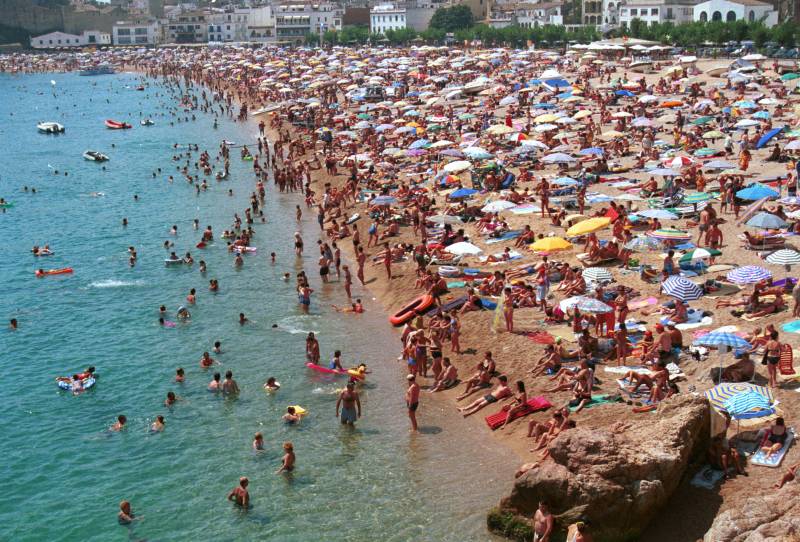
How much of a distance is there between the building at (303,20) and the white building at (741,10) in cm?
7483

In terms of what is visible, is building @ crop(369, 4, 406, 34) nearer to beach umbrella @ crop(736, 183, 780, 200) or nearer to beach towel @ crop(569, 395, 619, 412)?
beach umbrella @ crop(736, 183, 780, 200)

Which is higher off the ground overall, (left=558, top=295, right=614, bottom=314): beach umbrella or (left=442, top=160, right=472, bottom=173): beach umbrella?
(left=442, top=160, right=472, bottom=173): beach umbrella

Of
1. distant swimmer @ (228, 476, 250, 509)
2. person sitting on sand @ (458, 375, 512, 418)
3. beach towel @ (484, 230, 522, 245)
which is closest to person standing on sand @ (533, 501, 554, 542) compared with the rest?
distant swimmer @ (228, 476, 250, 509)

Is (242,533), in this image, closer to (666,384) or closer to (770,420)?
(666,384)

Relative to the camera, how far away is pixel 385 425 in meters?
16.6

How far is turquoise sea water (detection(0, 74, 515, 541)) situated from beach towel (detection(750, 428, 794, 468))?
3.93 meters

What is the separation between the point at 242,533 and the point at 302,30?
144 m

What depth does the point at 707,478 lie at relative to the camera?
40.3ft

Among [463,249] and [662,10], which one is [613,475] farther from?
[662,10]

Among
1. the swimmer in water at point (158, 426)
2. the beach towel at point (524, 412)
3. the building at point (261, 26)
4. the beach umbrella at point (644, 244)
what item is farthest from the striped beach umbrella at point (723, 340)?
the building at point (261, 26)

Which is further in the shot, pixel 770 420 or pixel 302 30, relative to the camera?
pixel 302 30

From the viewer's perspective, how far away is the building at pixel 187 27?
16225 centimetres

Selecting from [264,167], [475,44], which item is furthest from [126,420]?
[475,44]

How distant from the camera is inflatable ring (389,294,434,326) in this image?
70.5 ft
